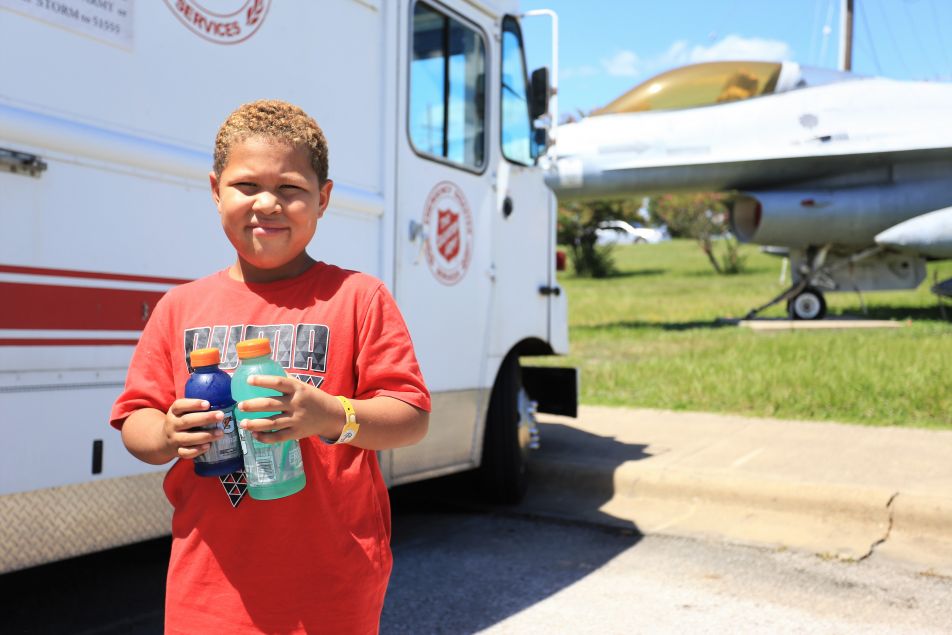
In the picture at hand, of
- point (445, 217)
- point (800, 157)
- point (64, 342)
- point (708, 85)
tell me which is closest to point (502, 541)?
point (445, 217)

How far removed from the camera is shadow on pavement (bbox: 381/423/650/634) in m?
3.79

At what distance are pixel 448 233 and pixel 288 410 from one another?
130 inches

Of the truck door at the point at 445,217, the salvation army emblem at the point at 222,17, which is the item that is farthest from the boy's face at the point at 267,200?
the truck door at the point at 445,217

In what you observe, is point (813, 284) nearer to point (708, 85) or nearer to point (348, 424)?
point (708, 85)

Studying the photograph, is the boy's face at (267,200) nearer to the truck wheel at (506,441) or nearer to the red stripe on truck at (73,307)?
the red stripe on truck at (73,307)

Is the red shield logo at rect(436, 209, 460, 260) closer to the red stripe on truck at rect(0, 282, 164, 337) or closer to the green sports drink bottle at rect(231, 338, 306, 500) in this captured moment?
the red stripe on truck at rect(0, 282, 164, 337)

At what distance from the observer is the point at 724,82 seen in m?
15.7

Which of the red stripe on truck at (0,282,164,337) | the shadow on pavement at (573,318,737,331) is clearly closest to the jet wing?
the shadow on pavement at (573,318,737,331)

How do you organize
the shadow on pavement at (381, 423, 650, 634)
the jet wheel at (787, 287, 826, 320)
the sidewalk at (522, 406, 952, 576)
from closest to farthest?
the shadow on pavement at (381, 423, 650, 634)
the sidewalk at (522, 406, 952, 576)
the jet wheel at (787, 287, 826, 320)

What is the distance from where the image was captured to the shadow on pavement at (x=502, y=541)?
12.4ft

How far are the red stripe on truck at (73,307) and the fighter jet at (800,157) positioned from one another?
12447mm

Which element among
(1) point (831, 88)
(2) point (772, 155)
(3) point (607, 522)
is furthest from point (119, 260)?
(1) point (831, 88)

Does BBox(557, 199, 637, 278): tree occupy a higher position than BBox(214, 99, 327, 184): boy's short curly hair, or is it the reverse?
BBox(557, 199, 637, 278): tree

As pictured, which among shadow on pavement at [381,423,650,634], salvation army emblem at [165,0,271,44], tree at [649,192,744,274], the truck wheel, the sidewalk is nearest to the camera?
salvation army emblem at [165,0,271,44]
